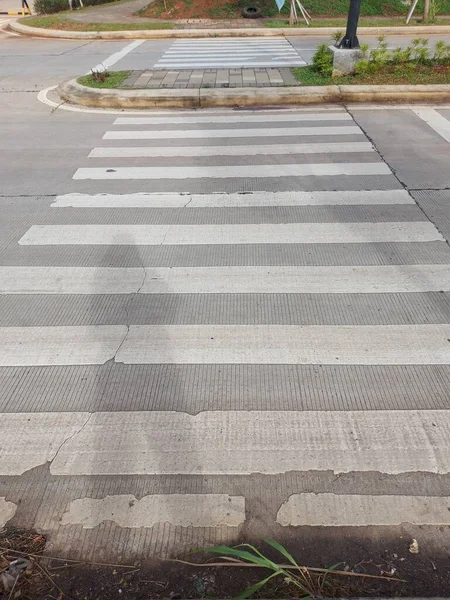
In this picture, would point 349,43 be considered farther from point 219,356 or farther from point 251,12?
point 251,12

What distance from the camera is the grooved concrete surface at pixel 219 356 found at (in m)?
2.87

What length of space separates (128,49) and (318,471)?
1746 centimetres

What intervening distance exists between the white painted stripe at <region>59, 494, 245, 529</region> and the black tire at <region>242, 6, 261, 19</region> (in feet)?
82.5

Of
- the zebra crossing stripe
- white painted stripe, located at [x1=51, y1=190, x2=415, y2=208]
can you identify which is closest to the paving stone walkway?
white painted stripe, located at [x1=51, y1=190, x2=415, y2=208]

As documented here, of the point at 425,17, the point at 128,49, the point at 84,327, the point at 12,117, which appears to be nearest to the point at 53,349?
the point at 84,327

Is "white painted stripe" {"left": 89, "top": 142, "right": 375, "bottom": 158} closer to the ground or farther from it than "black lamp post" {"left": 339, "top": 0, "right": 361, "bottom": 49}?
closer to the ground

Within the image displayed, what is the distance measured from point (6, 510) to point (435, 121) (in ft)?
31.0

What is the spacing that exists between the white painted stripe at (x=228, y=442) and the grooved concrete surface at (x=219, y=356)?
1 cm

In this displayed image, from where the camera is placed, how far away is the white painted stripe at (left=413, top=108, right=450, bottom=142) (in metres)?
8.59

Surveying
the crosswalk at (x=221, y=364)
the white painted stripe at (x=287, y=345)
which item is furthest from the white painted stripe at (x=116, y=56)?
the white painted stripe at (x=287, y=345)

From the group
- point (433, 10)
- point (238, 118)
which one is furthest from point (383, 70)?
point (433, 10)

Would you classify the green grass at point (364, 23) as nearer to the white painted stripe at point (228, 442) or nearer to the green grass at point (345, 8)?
the green grass at point (345, 8)

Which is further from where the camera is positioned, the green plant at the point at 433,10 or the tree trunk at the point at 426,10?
the green plant at the point at 433,10

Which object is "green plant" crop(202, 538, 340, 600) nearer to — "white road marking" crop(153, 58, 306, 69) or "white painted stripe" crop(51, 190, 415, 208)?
"white painted stripe" crop(51, 190, 415, 208)
